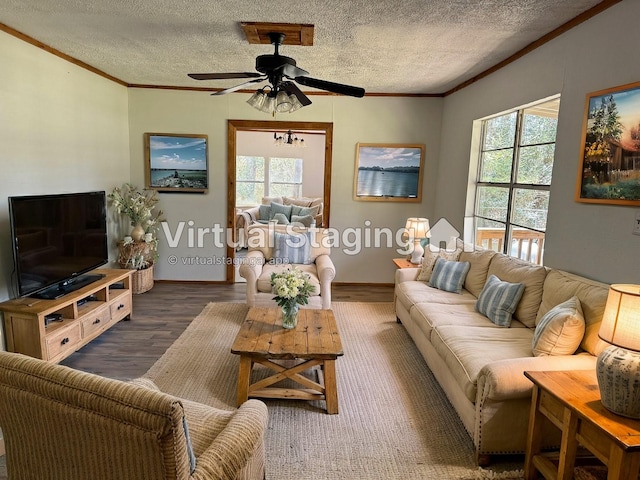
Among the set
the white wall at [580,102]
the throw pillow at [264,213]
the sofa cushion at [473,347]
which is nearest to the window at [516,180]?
the white wall at [580,102]

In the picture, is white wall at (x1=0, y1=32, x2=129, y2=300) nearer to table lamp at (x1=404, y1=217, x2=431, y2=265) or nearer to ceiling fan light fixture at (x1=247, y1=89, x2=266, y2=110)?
ceiling fan light fixture at (x1=247, y1=89, x2=266, y2=110)

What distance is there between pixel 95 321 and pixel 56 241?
0.76 m

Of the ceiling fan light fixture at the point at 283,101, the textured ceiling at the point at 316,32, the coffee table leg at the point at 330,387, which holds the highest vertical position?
the textured ceiling at the point at 316,32

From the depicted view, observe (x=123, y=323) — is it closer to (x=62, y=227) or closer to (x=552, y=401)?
(x=62, y=227)

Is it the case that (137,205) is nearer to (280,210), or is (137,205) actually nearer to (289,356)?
(289,356)

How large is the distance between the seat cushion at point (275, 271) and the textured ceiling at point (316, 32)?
6.86ft

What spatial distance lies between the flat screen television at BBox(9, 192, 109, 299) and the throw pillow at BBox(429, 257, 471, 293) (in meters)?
3.20

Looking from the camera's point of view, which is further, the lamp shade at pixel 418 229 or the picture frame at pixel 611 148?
the lamp shade at pixel 418 229

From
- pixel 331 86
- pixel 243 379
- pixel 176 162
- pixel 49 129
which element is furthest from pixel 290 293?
pixel 176 162

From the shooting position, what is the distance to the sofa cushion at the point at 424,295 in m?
3.60

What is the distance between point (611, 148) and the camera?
2.51 meters

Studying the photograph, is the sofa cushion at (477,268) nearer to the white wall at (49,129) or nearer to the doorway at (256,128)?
the doorway at (256,128)

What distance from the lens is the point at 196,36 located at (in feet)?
10.9

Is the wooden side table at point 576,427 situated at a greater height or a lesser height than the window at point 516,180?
lesser
